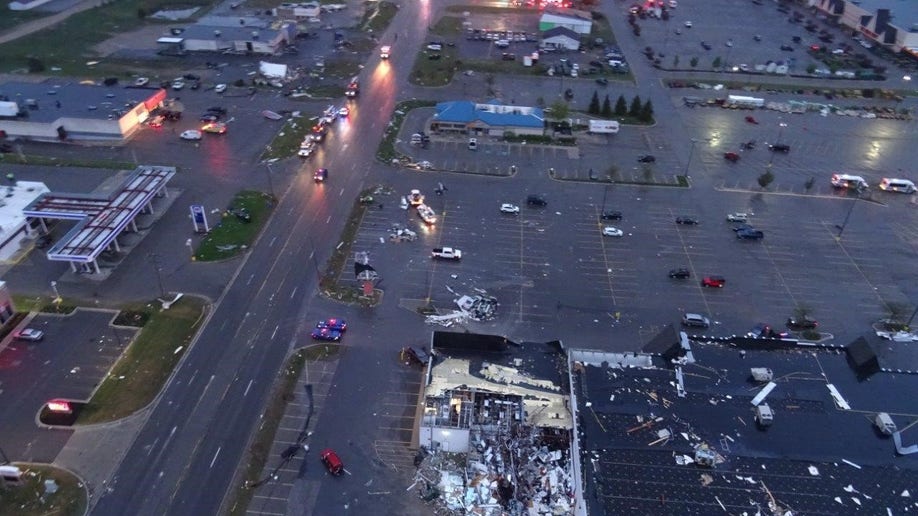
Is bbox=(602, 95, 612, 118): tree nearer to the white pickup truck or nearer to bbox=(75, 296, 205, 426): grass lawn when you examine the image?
the white pickup truck

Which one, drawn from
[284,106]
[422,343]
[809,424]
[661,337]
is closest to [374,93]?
[284,106]

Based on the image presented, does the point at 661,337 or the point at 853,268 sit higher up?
Answer: the point at 661,337

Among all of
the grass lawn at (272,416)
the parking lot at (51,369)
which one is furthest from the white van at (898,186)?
the parking lot at (51,369)

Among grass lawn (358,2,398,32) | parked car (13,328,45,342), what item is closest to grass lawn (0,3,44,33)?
grass lawn (358,2,398,32)

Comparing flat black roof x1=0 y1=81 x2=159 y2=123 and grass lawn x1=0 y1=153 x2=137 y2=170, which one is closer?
grass lawn x1=0 y1=153 x2=137 y2=170

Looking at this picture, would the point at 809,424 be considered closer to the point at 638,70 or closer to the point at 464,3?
the point at 638,70

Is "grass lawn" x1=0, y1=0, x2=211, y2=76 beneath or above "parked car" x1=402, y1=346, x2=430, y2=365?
above

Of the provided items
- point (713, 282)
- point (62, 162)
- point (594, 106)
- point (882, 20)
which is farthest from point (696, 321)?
point (882, 20)
